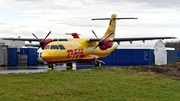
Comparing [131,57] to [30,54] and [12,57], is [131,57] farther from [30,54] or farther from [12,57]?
[12,57]

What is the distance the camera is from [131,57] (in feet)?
167

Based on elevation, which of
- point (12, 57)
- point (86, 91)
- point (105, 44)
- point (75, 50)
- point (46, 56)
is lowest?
point (86, 91)

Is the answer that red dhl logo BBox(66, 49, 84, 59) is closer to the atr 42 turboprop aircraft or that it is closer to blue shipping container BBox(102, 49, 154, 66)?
the atr 42 turboprop aircraft

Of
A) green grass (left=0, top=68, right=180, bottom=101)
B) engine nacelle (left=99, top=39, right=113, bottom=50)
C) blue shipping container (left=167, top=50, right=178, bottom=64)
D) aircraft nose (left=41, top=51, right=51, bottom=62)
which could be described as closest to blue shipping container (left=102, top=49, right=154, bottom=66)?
blue shipping container (left=167, top=50, right=178, bottom=64)

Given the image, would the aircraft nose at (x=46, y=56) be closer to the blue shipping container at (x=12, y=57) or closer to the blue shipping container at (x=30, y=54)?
the blue shipping container at (x=12, y=57)

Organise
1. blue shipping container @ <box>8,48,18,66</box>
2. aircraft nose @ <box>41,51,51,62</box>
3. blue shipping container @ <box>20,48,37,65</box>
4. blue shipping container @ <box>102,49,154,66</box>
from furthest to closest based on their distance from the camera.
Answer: blue shipping container @ <box>102,49,154,66</box>
blue shipping container @ <box>20,48,37,65</box>
blue shipping container @ <box>8,48,18,66</box>
aircraft nose @ <box>41,51,51,62</box>

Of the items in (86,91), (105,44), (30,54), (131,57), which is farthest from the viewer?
(131,57)

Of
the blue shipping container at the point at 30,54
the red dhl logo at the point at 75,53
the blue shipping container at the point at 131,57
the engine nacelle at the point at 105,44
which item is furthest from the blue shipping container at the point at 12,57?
the engine nacelle at the point at 105,44

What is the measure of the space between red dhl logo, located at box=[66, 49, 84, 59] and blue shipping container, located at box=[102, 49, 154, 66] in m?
17.0

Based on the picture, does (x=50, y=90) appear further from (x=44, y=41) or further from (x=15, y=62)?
(x=15, y=62)

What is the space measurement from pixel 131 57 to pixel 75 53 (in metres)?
19.6


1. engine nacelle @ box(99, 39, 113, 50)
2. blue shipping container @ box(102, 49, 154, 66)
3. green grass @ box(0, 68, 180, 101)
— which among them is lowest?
green grass @ box(0, 68, 180, 101)

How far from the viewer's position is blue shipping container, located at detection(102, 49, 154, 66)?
165ft

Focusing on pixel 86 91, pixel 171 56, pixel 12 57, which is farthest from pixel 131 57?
pixel 86 91
